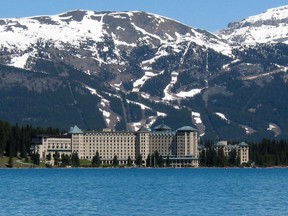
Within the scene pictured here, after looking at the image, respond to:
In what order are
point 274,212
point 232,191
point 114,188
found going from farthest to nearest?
point 114,188
point 232,191
point 274,212

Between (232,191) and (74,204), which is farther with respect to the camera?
(232,191)

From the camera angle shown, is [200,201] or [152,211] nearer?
[152,211]

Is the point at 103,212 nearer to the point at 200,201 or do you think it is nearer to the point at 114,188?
the point at 200,201

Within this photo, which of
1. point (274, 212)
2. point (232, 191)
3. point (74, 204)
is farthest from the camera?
point (232, 191)

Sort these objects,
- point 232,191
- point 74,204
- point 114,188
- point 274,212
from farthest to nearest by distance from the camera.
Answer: point 114,188
point 232,191
point 74,204
point 274,212

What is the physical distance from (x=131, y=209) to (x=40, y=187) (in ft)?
167

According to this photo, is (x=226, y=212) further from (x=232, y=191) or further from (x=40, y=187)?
(x=40, y=187)

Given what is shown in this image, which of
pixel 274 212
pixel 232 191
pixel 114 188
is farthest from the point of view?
pixel 114 188

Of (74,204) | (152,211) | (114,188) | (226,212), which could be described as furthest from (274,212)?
(114,188)

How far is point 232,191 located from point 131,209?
3843 cm

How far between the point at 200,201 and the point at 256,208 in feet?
42.9

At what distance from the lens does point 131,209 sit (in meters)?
123

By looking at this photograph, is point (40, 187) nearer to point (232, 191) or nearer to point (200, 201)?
point (232, 191)

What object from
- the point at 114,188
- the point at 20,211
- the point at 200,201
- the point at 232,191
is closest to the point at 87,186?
the point at 114,188
